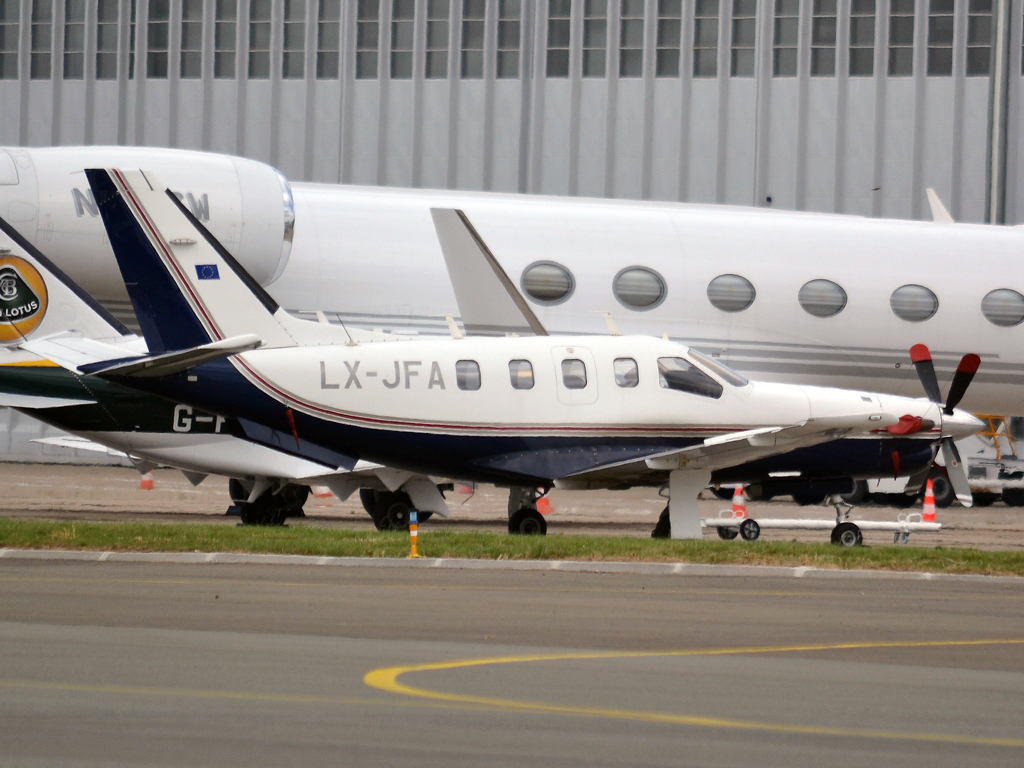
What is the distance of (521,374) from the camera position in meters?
18.0

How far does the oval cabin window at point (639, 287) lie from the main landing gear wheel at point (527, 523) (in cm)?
603

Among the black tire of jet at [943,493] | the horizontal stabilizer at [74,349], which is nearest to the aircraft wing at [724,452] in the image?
the horizontal stabilizer at [74,349]

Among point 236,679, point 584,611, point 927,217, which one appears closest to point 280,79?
point 927,217

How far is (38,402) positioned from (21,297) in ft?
6.49

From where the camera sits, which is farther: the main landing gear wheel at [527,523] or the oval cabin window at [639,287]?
the oval cabin window at [639,287]

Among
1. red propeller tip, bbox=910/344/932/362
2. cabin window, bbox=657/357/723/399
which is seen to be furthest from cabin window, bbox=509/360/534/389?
red propeller tip, bbox=910/344/932/362

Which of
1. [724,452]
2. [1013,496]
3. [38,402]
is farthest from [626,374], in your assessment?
[1013,496]

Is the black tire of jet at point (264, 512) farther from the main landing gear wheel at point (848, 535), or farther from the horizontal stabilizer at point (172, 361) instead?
the main landing gear wheel at point (848, 535)

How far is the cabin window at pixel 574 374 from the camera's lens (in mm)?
18078

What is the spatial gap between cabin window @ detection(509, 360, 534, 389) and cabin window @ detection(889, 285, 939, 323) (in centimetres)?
848

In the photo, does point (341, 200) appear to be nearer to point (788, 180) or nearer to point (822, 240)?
point (822, 240)

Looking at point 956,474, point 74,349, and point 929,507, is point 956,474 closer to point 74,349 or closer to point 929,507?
point 929,507

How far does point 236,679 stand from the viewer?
23.2 feet

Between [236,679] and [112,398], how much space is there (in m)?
13.2
